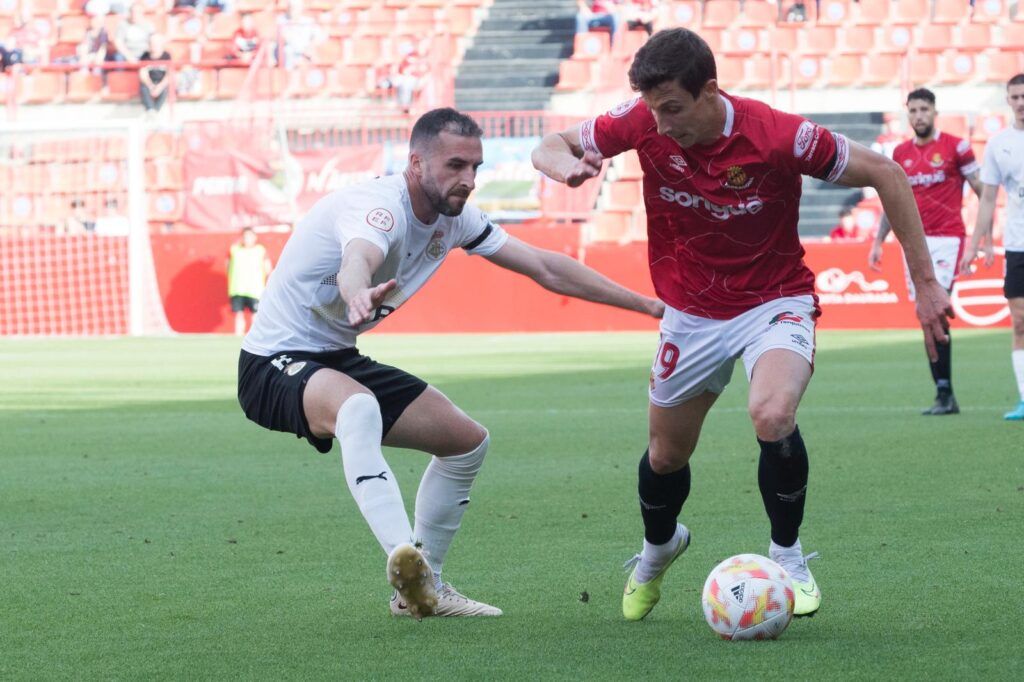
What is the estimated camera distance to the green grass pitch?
15.3 feet

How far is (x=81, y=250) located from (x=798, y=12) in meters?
15.0

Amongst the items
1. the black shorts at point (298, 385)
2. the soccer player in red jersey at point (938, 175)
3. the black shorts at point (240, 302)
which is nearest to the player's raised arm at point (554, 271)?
the black shorts at point (298, 385)

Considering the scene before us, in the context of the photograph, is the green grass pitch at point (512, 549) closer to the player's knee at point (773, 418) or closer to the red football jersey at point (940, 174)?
the player's knee at point (773, 418)

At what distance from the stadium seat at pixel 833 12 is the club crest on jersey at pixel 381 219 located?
2774cm

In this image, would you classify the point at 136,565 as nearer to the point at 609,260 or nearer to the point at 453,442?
the point at 453,442

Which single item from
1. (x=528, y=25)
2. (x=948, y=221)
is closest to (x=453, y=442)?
(x=948, y=221)

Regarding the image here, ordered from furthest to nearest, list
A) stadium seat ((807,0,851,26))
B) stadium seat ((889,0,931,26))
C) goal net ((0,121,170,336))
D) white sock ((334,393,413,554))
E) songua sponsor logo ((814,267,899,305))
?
stadium seat ((807,0,851,26)) → stadium seat ((889,0,931,26)) → goal net ((0,121,170,336)) → songua sponsor logo ((814,267,899,305)) → white sock ((334,393,413,554))

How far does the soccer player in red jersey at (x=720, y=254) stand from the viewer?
17.0 feet

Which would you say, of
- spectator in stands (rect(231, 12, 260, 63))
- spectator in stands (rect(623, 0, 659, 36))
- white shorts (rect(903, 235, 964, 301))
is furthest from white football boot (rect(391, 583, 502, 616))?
spectator in stands (rect(231, 12, 260, 63))

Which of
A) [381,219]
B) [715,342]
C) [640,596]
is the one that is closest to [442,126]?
[381,219]

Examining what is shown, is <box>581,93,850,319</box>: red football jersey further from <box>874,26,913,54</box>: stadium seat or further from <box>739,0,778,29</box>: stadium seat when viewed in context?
<box>739,0,778,29</box>: stadium seat

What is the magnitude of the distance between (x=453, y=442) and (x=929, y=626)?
1.77 meters

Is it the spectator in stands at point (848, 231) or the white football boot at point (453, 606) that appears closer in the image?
the white football boot at point (453, 606)

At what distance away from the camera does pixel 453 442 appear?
18.8 feet
